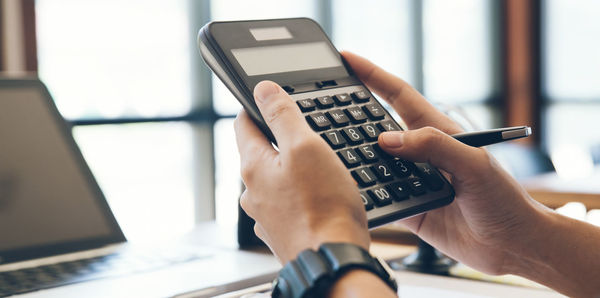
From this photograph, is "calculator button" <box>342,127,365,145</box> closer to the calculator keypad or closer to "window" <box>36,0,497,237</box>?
the calculator keypad

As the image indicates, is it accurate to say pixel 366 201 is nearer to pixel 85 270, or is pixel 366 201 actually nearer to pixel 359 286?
pixel 359 286

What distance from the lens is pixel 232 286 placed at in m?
0.70

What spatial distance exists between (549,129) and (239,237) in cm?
368

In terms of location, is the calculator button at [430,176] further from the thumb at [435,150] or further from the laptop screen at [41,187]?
the laptop screen at [41,187]

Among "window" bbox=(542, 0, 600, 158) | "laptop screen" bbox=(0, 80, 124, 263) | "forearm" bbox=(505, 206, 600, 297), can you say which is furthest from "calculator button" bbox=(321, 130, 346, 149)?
"window" bbox=(542, 0, 600, 158)

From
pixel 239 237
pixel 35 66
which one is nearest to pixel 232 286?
pixel 239 237

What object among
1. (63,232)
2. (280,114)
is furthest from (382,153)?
(63,232)

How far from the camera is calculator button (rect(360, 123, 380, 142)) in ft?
2.13

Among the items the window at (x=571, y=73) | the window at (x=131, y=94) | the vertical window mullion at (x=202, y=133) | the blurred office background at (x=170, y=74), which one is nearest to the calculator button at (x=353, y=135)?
the blurred office background at (x=170, y=74)

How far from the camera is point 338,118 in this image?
0.65 metres

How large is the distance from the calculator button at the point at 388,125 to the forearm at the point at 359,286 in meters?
0.21

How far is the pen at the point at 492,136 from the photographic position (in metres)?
0.63

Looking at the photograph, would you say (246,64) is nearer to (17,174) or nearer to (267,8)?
(17,174)

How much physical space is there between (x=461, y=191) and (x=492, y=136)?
62 mm
